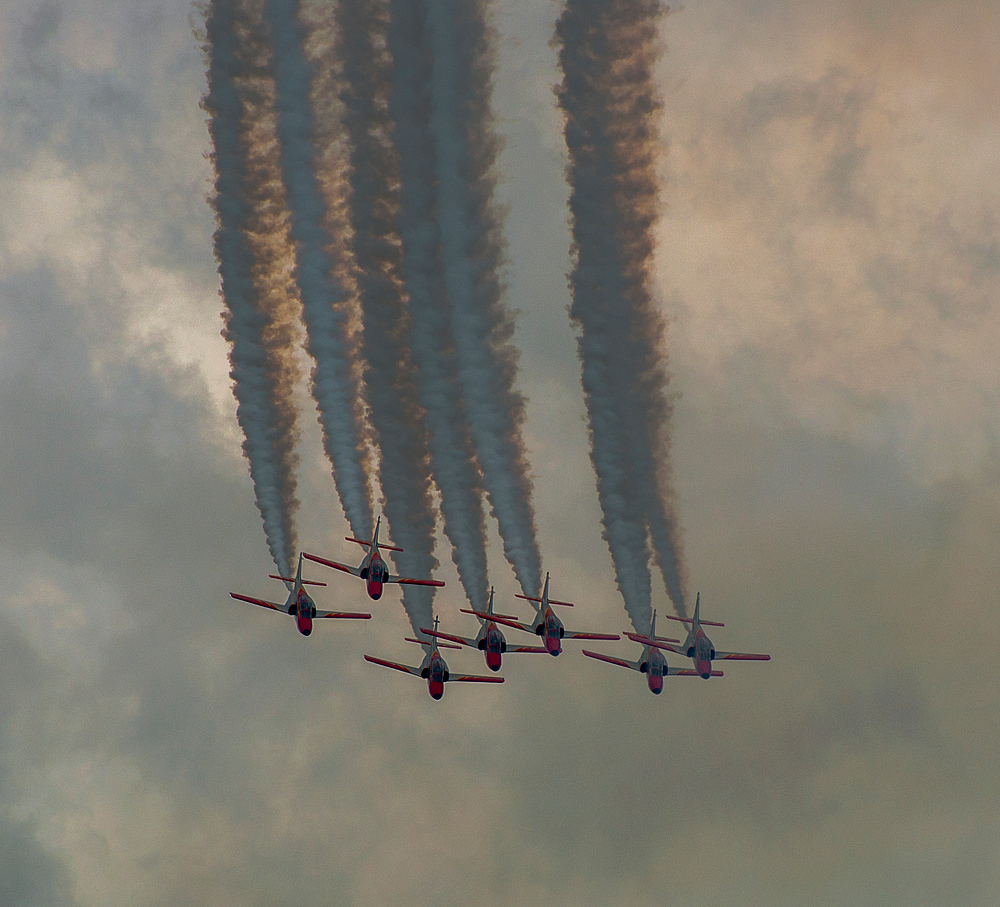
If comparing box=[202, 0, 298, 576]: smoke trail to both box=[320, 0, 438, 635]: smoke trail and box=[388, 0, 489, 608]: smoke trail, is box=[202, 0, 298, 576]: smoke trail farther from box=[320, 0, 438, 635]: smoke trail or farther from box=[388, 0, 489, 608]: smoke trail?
box=[388, 0, 489, 608]: smoke trail

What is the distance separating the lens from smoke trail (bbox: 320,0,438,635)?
6656 centimetres

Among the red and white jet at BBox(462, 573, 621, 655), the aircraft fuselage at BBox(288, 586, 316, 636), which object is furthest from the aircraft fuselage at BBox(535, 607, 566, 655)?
the aircraft fuselage at BBox(288, 586, 316, 636)

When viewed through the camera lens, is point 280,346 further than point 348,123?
Yes

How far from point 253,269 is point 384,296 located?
18.1 ft

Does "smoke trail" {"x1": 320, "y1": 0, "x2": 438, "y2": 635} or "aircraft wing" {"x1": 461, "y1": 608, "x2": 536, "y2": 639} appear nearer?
Result: "smoke trail" {"x1": 320, "y1": 0, "x2": 438, "y2": 635}

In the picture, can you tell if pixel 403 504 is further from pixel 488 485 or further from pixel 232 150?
pixel 232 150

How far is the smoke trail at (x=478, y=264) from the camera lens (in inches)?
2562

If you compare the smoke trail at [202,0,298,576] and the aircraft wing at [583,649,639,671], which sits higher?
the smoke trail at [202,0,298,576]

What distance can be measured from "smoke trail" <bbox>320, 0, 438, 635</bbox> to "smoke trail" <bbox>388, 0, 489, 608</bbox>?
2.92ft

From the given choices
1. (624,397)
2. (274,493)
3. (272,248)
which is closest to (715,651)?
(624,397)

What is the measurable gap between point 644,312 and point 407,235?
33.7 feet

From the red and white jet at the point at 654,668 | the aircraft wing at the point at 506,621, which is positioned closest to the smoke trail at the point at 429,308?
the aircraft wing at the point at 506,621

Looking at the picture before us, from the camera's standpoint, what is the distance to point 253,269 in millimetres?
71000

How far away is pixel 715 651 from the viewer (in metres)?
→ 82.9
